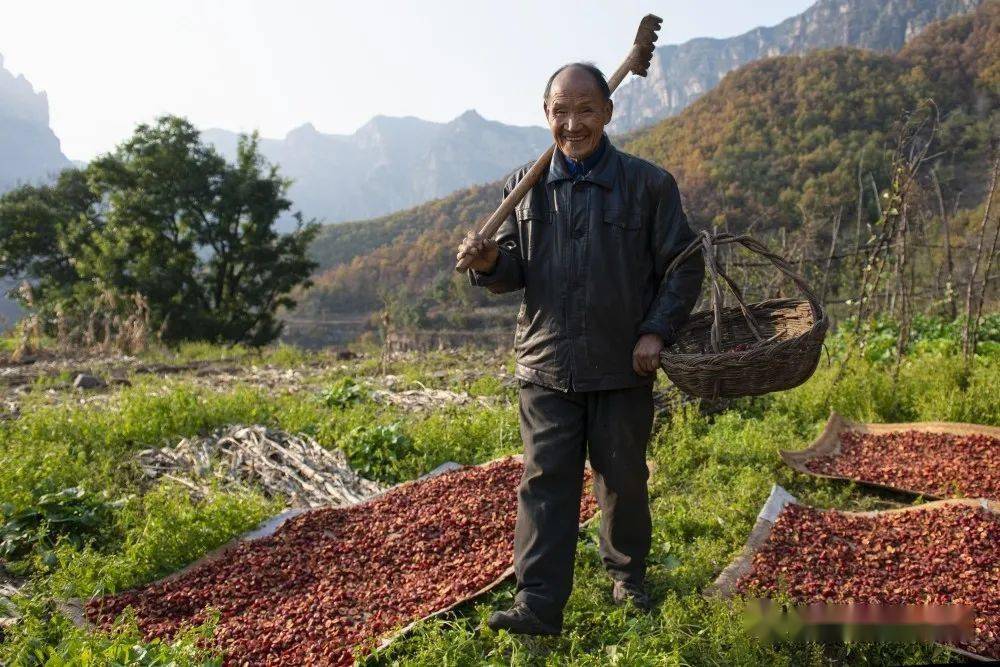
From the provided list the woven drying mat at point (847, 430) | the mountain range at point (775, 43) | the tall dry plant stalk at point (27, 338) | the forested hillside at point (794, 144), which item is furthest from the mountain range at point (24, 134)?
the woven drying mat at point (847, 430)

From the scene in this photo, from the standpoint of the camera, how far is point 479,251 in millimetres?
2242

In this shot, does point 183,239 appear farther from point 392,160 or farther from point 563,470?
point 392,160

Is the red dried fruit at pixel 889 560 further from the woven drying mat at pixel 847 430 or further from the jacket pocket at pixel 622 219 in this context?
the jacket pocket at pixel 622 219

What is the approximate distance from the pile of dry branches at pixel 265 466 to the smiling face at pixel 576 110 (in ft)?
7.93

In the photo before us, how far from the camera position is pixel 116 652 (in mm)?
1976

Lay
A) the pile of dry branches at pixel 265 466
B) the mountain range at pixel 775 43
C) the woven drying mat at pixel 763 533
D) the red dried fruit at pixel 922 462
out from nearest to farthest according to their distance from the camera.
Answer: the woven drying mat at pixel 763 533, the red dried fruit at pixel 922 462, the pile of dry branches at pixel 265 466, the mountain range at pixel 775 43

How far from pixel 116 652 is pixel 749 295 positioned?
7614 millimetres

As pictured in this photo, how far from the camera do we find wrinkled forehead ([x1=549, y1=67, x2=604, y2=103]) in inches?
86.7

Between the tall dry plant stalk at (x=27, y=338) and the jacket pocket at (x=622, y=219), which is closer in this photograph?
the jacket pocket at (x=622, y=219)

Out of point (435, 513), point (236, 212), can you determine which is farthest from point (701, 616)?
point (236, 212)

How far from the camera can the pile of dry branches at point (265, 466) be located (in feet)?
12.9

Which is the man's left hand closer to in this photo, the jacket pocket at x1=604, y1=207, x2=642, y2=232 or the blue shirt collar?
the jacket pocket at x1=604, y1=207, x2=642, y2=232

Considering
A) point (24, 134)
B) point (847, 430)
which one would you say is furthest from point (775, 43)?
point (24, 134)

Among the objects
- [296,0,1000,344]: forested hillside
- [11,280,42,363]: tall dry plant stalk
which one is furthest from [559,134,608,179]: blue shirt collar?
[296,0,1000,344]: forested hillside
